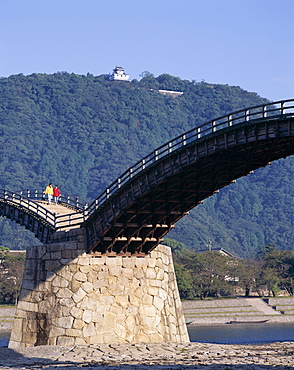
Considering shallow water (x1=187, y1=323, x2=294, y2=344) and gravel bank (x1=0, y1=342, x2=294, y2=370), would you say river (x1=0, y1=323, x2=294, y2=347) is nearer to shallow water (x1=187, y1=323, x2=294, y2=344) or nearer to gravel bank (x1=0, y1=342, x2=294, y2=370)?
shallow water (x1=187, y1=323, x2=294, y2=344)

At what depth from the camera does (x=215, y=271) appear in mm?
126375

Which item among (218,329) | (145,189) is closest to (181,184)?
(145,189)

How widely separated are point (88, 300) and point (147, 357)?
6.32 meters

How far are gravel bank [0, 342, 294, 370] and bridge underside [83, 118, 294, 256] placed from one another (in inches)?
270

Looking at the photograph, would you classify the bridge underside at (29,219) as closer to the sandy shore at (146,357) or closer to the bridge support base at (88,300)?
the bridge support base at (88,300)

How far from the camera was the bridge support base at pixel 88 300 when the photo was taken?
4534 cm

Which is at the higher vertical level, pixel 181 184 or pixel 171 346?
pixel 181 184

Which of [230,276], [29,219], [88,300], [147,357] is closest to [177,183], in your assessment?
[147,357]

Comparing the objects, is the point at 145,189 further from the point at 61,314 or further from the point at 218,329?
the point at 218,329

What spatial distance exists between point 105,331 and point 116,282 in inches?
128

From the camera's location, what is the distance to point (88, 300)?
45.5m

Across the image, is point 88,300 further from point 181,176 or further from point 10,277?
point 10,277

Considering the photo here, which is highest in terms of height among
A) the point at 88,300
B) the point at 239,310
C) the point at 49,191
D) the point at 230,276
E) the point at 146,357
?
the point at 49,191

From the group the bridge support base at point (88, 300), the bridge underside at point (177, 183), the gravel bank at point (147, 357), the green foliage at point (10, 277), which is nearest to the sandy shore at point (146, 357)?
the gravel bank at point (147, 357)
